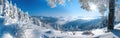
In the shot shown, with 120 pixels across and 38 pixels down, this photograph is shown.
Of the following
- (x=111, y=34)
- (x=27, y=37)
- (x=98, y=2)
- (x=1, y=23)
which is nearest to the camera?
(x=27, y=37)

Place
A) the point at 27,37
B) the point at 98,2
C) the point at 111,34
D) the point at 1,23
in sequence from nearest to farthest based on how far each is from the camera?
the point at 27,37, the point at 1,23, the point at 111,34, the point at 98,2

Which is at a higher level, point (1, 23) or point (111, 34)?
point (1, 23)

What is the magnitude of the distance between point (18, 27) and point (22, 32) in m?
0.28

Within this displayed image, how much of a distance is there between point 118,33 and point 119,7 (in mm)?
2377

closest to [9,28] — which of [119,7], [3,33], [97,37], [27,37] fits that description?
[3,33]

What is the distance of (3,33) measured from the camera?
10.2 meters

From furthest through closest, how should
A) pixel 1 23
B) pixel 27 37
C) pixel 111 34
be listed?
pixel 111 34
pixel 1 23
pixel 27 37

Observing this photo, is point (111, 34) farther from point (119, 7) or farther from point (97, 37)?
point (119, 7)

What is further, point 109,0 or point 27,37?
point 109,0

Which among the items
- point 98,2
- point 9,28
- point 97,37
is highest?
point 98,2

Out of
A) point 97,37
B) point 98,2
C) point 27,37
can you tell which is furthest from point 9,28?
point 98,2

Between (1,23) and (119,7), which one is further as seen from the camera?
(119,7)

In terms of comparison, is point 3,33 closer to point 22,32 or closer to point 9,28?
point 9,28

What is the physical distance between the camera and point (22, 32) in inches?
380
